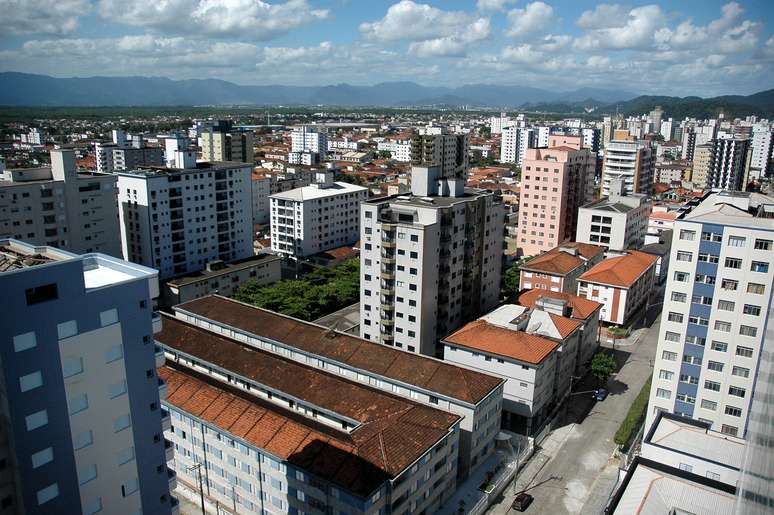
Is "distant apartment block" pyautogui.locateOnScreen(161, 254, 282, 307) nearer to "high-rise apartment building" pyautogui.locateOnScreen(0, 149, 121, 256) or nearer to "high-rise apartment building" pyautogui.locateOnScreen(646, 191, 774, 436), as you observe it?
"high-rise apartment building" pyautogui.locateOnScreen(0, 149, 121, 256)

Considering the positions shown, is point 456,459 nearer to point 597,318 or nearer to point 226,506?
point 226,506

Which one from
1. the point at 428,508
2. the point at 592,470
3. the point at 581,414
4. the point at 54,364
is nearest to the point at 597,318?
the point at 581,414

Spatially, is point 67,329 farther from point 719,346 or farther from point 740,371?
point 740,371

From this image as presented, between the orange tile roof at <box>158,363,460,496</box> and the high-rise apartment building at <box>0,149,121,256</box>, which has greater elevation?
the high-rise apartment building at <box>0,149,121,256</box>

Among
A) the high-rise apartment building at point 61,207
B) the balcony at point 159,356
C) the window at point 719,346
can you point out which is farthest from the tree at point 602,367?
the high-rise apartment building at point 61,207

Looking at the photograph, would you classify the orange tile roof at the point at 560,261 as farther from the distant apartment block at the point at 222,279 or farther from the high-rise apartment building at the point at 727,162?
the high-rise apartment building at the point at 727,162

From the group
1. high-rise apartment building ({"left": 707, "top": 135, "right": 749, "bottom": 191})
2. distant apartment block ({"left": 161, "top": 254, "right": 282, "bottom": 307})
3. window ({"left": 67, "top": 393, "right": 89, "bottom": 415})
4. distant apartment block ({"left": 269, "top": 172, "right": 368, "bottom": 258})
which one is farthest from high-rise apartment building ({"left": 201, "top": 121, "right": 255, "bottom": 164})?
window ({"left": 67, "top": 393, "right": 89, "bottom": 415})
